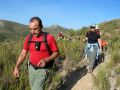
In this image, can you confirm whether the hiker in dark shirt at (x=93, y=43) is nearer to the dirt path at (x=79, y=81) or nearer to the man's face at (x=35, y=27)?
the dirt path at (x=79, y=81)

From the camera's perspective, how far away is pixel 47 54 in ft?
23.5

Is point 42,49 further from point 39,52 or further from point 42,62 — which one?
point 42,62

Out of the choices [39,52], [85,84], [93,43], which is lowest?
[85,84]

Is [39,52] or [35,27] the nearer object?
[35,27]

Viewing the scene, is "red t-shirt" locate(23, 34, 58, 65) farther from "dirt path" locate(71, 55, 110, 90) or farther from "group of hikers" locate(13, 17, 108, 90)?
"dirt path" locate(71, 55, 110, 90)

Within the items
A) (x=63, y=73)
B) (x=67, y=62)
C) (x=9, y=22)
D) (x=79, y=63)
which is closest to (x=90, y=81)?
(x=63, y=73)

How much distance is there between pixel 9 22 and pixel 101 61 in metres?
72.4

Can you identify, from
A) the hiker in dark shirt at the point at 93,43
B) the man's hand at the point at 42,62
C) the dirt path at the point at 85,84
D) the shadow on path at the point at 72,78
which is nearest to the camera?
the man's hand at the point at 42,62

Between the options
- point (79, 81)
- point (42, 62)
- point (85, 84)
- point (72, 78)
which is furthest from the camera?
point (72, 78)

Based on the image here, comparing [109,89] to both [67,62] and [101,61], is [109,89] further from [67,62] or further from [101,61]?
[101,61]

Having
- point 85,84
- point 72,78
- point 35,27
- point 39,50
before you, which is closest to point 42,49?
point 39,50

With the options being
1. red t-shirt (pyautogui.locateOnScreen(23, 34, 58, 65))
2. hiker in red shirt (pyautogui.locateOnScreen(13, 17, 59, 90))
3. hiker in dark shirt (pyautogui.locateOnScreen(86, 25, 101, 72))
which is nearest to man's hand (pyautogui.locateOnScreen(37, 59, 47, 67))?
hiker in red shirt (pyautogui.locateOnScreen(13, 17, 59, 90))

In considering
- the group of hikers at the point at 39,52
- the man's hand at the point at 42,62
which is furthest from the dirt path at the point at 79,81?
the man's hand at the point at 42,62

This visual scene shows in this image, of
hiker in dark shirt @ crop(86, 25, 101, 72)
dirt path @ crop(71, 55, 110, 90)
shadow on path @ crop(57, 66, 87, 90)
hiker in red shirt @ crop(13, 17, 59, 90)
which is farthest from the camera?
hiker in dark shirt @ crop(86, 25, 101, 72)
